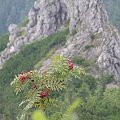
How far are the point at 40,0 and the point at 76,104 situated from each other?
14478 cm

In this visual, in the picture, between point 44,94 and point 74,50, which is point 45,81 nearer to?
point 44,94

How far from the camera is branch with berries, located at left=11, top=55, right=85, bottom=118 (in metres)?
11.3

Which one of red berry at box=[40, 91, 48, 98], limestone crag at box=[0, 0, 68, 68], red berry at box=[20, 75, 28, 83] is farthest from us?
limestone crag at box=[0, 0, 68, 68]

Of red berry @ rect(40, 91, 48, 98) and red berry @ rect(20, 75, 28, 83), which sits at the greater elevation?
red berry @ rect(20, 75, 28, 83)

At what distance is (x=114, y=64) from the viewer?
115 meters

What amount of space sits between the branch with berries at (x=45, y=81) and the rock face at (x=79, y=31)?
102435 millimetres

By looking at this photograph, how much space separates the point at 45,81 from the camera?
454 inches

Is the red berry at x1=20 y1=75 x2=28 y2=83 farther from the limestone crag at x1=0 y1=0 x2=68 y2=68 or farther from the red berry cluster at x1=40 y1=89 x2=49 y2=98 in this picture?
the limestone crag at x1=0 y1=0 x2=68 y2=68

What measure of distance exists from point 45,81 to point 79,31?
390 feet

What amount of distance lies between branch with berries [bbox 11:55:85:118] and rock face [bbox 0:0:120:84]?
336 ft

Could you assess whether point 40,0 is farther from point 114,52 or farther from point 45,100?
point 45,100

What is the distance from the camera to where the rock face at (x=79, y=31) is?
385 feet

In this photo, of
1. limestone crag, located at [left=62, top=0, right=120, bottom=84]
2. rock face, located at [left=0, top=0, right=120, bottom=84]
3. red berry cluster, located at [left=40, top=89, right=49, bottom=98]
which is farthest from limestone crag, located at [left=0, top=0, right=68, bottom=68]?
red berry cluster, located at [left=40, top=89, right=49, bottom=98]

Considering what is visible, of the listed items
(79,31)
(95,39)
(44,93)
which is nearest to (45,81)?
(44,93)
